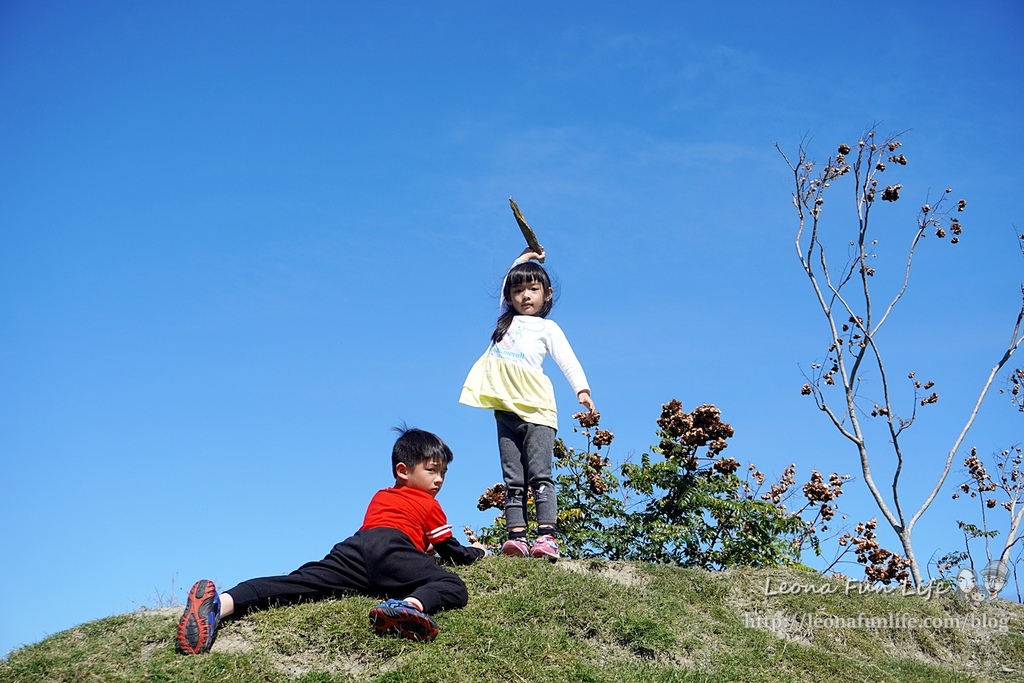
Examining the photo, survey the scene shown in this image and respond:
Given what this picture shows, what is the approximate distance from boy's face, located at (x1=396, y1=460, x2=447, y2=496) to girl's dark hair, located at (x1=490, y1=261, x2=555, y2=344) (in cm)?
146

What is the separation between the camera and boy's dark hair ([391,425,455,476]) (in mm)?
5801

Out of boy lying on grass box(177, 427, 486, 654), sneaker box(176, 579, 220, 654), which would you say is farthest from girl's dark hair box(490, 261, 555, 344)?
sneaker box(176, 579, 220, 654)

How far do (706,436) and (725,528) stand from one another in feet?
2.68

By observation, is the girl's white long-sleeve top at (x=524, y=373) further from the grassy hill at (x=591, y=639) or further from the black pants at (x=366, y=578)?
the black pants at (x=366, y=578)

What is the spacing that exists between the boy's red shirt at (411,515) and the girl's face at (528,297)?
1.88 m

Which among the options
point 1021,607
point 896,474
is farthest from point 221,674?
point 896,474

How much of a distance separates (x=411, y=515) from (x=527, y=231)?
271cm

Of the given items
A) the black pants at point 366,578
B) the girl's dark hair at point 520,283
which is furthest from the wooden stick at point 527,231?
the black pants at point 366,578

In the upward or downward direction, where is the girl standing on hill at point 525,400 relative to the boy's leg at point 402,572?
upward

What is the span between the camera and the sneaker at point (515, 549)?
6.51 metres

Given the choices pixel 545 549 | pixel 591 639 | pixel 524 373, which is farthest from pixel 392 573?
pixel 524 373

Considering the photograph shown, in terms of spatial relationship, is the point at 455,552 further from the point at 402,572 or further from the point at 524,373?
the point at 524,373

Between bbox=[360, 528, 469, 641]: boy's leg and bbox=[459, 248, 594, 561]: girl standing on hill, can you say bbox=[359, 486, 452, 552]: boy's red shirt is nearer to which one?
bbox=[360, 528, 469, 641]: boy's leg

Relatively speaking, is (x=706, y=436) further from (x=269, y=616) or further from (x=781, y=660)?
(x=269, y=616)
